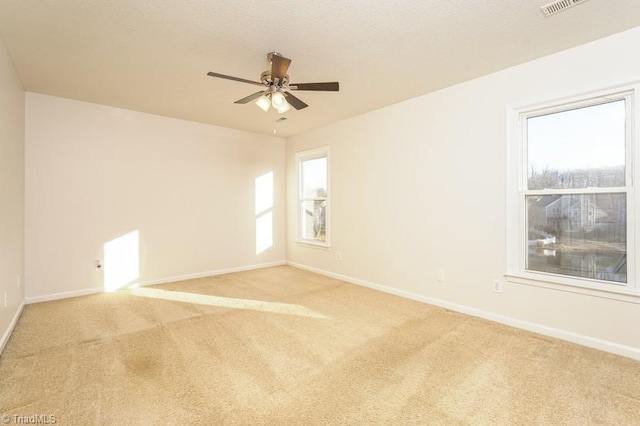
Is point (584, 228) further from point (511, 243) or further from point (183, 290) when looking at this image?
point (183, 290)

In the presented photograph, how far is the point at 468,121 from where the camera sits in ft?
11.2

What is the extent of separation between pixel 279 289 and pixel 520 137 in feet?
11.6

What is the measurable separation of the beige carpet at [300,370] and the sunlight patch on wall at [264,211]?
2.44m

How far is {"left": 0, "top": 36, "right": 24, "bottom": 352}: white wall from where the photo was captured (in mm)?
2627

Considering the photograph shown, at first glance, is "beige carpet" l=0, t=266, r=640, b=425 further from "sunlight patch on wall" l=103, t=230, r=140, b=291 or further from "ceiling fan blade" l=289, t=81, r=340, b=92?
"ceiling fan blade" l=289, t=81, r=340, b=92

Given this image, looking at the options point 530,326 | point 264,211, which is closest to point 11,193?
point 264,211

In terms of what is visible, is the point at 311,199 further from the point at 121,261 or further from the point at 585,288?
the point at 585,288

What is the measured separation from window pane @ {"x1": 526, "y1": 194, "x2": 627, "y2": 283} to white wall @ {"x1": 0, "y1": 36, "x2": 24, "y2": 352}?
16.2ft

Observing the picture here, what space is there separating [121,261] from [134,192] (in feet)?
3.40

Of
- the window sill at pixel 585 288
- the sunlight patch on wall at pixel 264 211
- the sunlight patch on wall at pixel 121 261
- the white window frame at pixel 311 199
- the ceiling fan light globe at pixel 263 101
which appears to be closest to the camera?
the window sill at pixel 585 288

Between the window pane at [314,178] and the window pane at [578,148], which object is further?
the window pane at [314,178]

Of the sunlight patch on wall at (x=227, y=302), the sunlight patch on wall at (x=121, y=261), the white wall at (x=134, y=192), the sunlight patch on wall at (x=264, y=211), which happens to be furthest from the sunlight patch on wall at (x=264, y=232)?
the sunlight patch on wall at (x=121, y=261)

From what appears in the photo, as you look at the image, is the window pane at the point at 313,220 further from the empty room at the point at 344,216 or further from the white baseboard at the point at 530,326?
the white baseboard at the point at 530,326

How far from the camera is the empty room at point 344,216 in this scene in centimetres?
208
